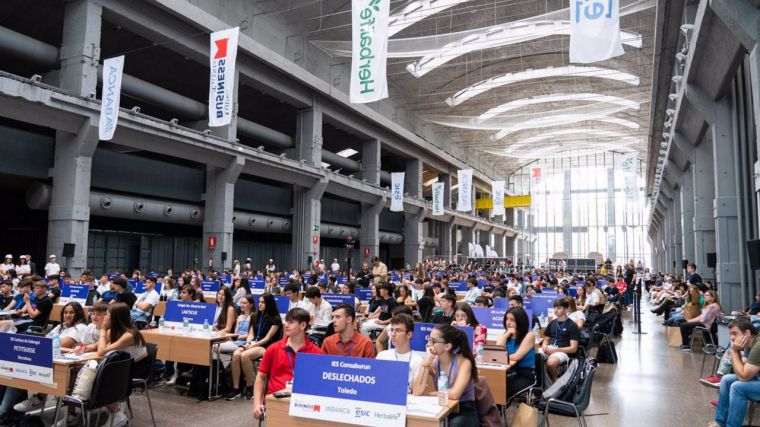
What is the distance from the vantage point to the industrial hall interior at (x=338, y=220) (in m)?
5.06

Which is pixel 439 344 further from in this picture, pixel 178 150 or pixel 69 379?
pixel 178 150

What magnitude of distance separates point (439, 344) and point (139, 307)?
8023 mm

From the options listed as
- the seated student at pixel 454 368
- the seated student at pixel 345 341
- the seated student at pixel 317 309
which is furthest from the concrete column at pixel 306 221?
the seated student at pixel 454 368

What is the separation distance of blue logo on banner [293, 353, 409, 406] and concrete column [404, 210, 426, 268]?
37.3 meters

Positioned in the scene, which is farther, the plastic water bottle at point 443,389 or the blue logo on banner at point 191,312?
the blue logo on banner at point 191,312

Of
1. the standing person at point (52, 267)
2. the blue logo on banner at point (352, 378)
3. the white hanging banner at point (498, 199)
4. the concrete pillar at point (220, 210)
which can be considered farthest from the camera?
the white hanging banner at point (498, 199)

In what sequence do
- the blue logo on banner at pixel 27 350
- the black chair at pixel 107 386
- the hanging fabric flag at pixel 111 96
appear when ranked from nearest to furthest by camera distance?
the black chair at pixel 107 386, the blue logo on banner at pixel 27 350, the hanging fabric flag at pixel 111 96

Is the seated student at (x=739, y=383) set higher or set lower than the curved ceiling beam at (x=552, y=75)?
lower

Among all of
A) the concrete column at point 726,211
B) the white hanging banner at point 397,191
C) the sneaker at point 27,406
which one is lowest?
the sneaker at point 27,406

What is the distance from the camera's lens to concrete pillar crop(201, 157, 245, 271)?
894 inches

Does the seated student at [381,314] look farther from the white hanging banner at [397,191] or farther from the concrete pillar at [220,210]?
the white hanging banner at [397,191]

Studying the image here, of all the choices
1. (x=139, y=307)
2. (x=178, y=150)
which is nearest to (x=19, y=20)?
(x=178, y=150)

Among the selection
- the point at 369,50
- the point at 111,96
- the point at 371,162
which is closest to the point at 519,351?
the point at 369,50

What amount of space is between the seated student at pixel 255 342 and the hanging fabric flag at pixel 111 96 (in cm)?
1111
